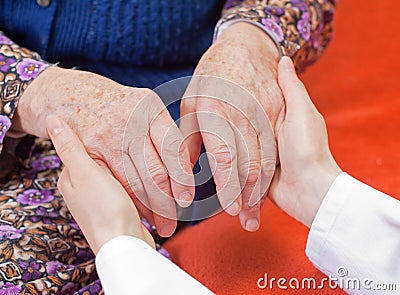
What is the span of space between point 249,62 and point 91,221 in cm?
32

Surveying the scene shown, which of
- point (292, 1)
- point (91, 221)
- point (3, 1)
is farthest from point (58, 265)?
point (292, 1)

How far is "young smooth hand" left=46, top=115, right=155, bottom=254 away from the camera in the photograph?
627mm

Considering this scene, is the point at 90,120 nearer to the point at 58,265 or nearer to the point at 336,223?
the point at 58,265

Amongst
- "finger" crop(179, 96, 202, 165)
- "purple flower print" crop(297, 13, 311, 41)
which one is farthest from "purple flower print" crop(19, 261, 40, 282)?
"purple flower print" crop(297, 13, 311, 41)

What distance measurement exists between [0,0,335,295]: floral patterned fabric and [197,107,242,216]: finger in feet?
0.46

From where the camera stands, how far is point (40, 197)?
2.76 ft

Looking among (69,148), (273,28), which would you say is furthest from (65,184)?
(273,28)

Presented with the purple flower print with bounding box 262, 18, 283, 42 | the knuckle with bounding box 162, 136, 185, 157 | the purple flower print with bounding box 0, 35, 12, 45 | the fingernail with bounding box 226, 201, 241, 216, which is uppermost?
the purple flower print with bounding box 262, 18, 283, 42

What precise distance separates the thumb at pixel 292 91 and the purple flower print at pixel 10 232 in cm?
35

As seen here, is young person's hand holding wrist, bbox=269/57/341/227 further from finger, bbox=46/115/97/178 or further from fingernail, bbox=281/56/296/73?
finger, bbox=46/115/97/178

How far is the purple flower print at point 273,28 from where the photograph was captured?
92 cm

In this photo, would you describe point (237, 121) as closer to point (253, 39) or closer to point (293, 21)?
point (253, 39)

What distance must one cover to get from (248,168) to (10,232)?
29 centimetres

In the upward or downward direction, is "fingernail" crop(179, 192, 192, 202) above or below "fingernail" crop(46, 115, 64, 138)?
below
